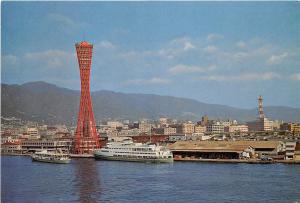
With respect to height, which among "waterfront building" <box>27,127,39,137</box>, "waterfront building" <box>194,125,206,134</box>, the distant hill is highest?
the distant hill

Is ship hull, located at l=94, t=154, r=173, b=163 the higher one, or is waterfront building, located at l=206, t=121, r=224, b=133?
waterfront building, located at l=206, t=121, r=224, b=133

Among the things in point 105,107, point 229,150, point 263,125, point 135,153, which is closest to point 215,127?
point 263,125

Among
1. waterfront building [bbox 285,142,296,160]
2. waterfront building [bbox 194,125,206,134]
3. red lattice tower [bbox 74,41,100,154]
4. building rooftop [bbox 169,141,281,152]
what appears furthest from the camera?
waterfront building [bbox 194,125,206,134]

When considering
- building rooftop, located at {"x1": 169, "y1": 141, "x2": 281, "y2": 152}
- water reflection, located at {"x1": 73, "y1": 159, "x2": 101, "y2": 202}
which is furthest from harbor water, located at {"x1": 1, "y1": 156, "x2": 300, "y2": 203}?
building rooftop, located at {"x1": 169, "y1": 141, "x2": 281, "y2": 152}

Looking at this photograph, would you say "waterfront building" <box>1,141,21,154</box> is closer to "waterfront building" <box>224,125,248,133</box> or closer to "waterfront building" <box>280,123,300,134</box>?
"waterfront building" <box>280,123,300,134</box>

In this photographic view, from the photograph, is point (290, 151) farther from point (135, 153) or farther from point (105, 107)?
point (105, 107)

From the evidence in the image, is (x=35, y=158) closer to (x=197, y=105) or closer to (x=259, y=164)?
(x=259, y=164)

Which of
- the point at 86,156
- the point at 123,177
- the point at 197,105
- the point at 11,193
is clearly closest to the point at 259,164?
the point at 123,177
